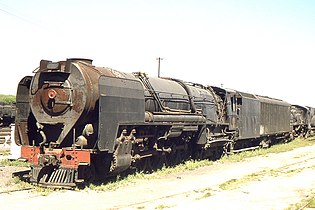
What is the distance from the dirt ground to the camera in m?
9.75

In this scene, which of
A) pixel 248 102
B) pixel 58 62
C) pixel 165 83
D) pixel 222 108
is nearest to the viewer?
pixel 58 62

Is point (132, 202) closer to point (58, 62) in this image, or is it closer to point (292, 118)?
point (58, 62)

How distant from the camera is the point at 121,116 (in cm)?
1238

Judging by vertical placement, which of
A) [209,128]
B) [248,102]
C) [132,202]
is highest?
[248,102]

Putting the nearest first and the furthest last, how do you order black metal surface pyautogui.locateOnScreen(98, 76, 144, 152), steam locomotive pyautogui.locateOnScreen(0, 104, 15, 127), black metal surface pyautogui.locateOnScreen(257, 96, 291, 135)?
black metal surface pyautogui.locateOnScreen(98, 76, 144, 152), steam locomotive pyautogui.locateOnScreen(0, 104, 15, 127), black metal surface pyautogui.locateOnScreen(257, 96, 291, 135)

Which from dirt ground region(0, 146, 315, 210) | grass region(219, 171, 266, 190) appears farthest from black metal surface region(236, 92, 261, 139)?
grass region(219, 171, 266, 190)

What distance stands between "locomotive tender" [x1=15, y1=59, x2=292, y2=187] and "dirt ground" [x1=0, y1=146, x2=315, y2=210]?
36.5 inches

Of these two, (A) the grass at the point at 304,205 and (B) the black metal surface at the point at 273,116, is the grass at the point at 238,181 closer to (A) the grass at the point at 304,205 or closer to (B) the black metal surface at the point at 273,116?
(A) the grass at the point at 304,205

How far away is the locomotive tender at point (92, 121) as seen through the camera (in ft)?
38.0

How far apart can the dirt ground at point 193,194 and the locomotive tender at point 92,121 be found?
928 millimetres

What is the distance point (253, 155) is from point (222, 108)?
144 inches

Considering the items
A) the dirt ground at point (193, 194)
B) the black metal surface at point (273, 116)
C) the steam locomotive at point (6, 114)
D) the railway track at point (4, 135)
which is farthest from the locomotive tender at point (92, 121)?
the steam locomotive at point (6, 114)

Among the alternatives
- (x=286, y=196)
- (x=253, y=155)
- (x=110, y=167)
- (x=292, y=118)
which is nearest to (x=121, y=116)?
(x=110, y=167)

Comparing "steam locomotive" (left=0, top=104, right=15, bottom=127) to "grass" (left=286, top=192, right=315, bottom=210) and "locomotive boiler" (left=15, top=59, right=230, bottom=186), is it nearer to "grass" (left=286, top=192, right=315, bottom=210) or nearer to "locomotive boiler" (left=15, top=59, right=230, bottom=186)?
"locomotive boiler" (left=15, top=59, right=230, bottom=186)
